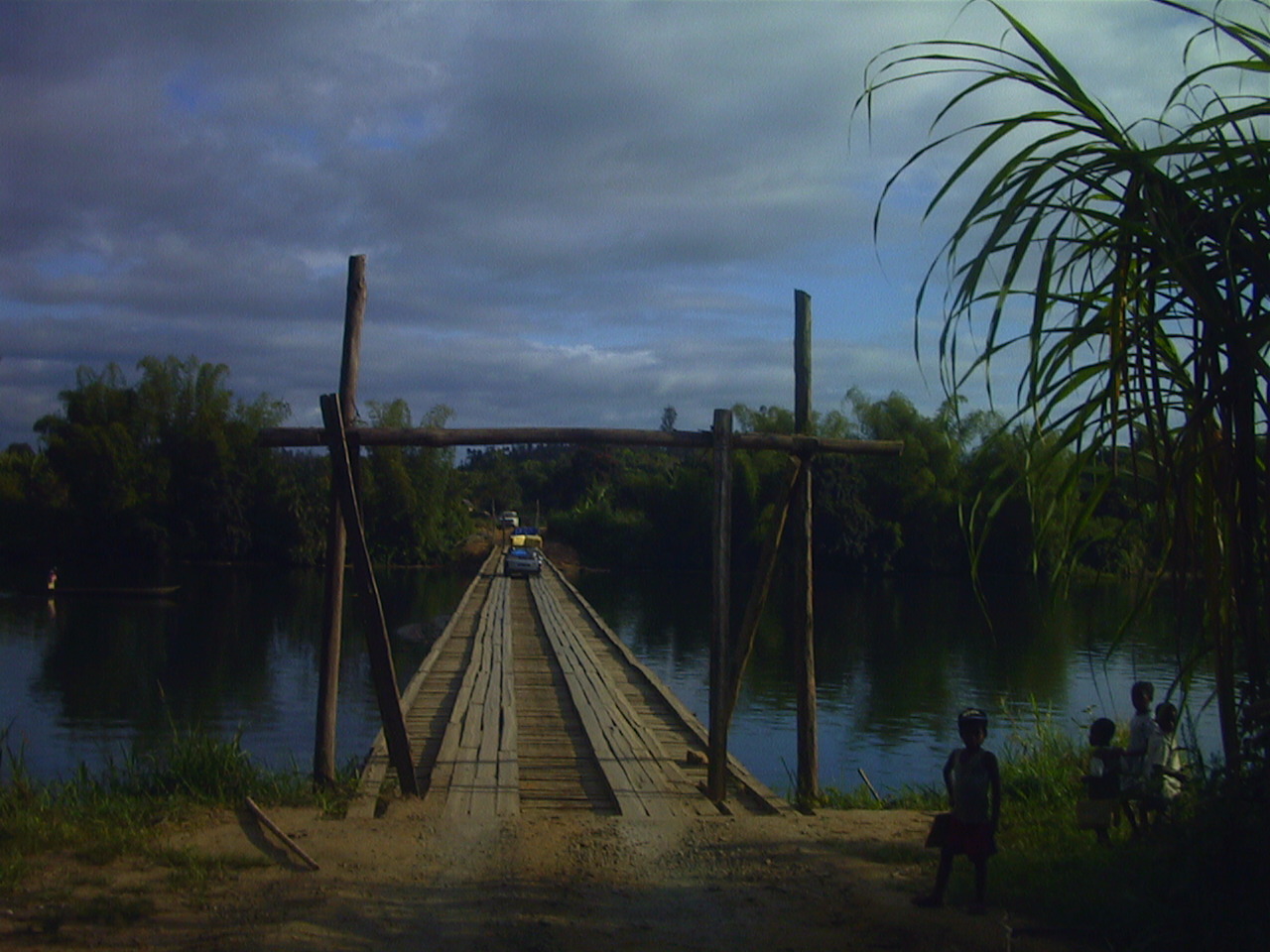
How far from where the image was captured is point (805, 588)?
7363mm

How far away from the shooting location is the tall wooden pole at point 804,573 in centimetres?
723

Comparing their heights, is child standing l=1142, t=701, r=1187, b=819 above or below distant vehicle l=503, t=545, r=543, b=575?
above

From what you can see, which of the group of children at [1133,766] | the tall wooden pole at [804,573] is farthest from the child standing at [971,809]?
the tall wooden pole at [804,573]

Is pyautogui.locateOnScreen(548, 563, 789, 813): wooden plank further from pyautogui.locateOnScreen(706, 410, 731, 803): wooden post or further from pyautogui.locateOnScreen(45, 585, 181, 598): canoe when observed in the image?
pyautogui.locateOnScreen(45, 585, 181, 598): canoe

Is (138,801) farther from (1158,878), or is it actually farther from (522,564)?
(522,564)

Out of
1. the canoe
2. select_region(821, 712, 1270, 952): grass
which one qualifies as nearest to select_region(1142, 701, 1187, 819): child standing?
select_region(821, 712, 1270, 952): grass

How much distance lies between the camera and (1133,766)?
5262 mm

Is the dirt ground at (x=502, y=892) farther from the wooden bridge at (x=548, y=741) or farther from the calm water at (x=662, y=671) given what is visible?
the calm water at (x=662, y=671)

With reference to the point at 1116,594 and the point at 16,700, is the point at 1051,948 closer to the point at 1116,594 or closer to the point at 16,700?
the point at 16,700

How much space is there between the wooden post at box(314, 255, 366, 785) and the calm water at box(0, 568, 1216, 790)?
6.47 ft

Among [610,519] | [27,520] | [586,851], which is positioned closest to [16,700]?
[586,851]

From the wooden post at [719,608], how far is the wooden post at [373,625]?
169 cm

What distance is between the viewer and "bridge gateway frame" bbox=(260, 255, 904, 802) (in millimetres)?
6250

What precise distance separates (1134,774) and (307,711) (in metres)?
15.1
